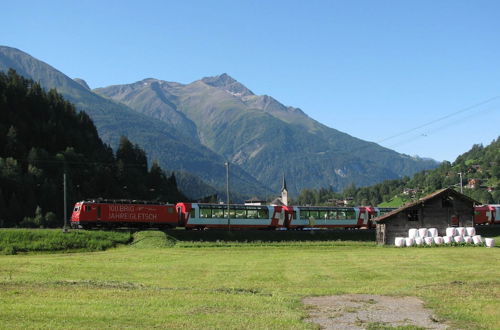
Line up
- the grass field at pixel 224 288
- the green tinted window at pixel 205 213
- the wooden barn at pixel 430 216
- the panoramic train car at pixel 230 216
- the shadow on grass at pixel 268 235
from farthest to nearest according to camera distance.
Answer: the green tinted window at pixel 205 213 → the panoramic train car at pixel 230 216 → the shadow on grass at pixel 268 235 → the wooden barn at pixel 430 216 → the grass field at pixel 224 288

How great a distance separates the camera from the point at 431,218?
67250 mm

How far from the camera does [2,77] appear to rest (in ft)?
473

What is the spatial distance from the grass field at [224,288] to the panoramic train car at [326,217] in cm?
3552

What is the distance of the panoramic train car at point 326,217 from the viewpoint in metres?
79.6

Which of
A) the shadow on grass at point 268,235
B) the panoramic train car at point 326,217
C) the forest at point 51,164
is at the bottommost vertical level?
the shadow on grass at point 268,235

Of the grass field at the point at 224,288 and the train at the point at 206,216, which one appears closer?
the grass field at the point at 224,288

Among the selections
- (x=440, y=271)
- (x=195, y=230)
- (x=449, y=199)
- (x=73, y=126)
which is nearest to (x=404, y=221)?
(x=449, y=199)

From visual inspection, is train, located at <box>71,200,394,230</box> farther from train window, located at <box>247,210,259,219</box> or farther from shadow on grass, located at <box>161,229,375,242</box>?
shadow on grass, located at <box>161,229,375,242</box>

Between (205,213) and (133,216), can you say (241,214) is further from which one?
(133,216)

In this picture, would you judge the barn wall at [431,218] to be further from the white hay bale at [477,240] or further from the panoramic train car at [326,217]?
the panoramic train car at [326,217]

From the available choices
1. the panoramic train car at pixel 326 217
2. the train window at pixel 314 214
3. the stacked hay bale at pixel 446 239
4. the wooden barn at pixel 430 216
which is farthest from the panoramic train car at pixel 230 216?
the stacked hay bale at pixel 446 239

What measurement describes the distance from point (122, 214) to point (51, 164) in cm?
5338

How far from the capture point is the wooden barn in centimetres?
6556

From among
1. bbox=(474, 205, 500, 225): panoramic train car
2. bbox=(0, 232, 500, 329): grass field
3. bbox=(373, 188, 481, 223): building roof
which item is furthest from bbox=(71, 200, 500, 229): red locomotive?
bbox=(0, 232, 500, 329): grass field
